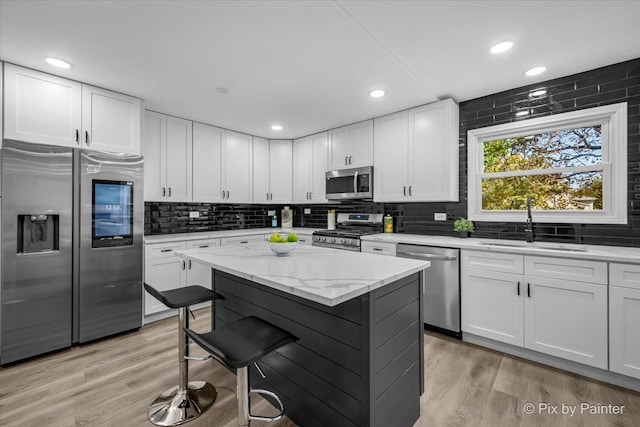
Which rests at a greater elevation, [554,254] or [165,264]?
[554,254]

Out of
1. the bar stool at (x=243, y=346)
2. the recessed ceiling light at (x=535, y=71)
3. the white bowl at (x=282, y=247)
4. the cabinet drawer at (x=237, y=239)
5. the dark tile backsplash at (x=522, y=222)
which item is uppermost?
the recessed ceiling light at (x=535, y=71)

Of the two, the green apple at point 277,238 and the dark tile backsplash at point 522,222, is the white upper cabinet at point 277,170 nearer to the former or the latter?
the dark tile backsplash at point 522,222

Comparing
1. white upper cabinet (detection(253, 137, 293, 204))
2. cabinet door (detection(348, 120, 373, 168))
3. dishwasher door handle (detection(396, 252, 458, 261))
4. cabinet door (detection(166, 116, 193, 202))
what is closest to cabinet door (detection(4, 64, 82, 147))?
cabinet door (detection(166, 116, 193, 202))

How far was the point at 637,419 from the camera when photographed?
69.1 inches

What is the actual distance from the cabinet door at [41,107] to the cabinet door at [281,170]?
265cm

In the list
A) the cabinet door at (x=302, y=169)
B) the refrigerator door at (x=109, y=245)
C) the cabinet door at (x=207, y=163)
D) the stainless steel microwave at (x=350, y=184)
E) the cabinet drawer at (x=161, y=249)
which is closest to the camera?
the refrigerator door at (x=109, y=245)

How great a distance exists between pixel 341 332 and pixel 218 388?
4.04 ft

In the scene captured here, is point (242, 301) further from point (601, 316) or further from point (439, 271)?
point (601, 316)

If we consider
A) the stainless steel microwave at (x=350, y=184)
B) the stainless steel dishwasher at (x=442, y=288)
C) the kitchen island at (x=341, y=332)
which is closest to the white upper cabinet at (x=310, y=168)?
the stainless steel microwave at (x=350, y=184)

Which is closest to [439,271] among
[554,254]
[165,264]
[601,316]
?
[554,254]

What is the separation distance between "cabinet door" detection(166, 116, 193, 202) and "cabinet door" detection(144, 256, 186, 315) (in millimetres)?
831

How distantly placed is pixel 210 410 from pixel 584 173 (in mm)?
3645

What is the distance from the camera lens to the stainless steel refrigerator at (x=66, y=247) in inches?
92.7

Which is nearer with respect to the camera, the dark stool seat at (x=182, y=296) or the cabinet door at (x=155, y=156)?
the dark stool seat at (x=182, y=296)
